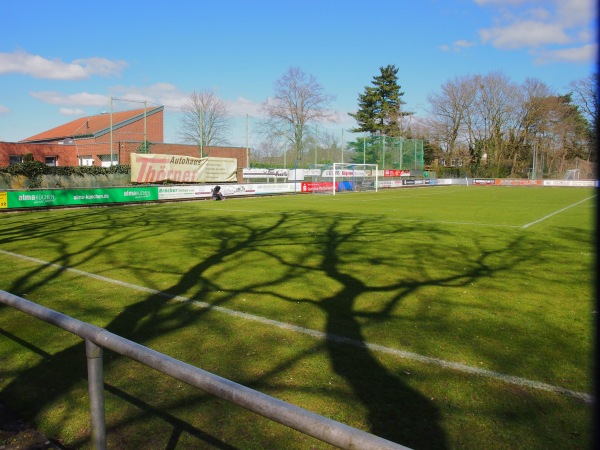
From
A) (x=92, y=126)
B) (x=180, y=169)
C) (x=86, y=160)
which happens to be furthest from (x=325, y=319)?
(x=92, y=126)

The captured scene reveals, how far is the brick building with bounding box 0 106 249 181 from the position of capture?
38.6 m

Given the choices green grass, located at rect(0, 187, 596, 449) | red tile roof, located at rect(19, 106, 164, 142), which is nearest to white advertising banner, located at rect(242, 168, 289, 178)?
red tile roof, located at rect(19, 106, 164, 142)

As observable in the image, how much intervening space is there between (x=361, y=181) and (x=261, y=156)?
10463mm

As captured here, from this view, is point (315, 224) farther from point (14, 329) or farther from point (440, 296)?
point (14, 329)

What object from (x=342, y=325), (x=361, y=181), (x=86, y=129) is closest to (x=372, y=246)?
(x=342, y=325)

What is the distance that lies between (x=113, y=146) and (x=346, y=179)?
70.0 ft

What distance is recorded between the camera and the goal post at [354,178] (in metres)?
42.5

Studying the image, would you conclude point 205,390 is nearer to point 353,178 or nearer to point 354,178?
point 353,178

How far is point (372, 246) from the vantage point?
11.9 meters

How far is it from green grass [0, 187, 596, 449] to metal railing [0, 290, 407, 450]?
1.00m

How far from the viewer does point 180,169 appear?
1294 inches

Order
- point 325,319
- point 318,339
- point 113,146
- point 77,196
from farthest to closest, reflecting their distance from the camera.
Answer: point 113,146 < point 77,196 < point 325,319 < point 318,339

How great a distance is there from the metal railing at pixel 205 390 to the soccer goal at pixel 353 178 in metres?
38.6

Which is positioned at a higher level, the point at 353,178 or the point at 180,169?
the point at 180,169
